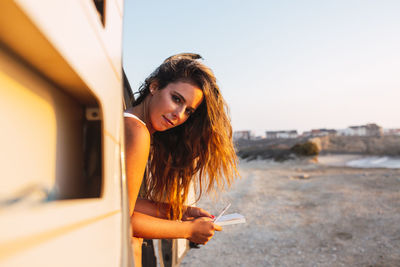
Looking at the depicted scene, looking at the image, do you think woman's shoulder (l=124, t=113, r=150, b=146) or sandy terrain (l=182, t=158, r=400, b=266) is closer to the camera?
woman's shoulder (l=124, t=113, r=150, b=146)

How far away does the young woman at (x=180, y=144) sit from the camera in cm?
191

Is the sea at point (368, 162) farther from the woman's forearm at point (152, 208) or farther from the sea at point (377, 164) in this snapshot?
the woman's forearm at point (152, 208)

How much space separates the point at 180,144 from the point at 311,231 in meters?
3.41

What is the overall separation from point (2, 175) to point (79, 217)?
0.16 m

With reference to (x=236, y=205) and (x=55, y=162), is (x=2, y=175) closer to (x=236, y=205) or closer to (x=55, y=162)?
(x=55, y=162)

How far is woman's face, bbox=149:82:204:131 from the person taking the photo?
75.3 inches

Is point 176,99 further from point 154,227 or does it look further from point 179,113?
point 154,227

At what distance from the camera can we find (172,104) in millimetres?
1926

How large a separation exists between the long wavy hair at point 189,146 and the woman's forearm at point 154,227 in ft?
1.40

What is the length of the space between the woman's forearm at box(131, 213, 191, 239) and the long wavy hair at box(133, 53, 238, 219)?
0.43 m

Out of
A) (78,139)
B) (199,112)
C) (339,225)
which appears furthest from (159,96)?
(339,225)

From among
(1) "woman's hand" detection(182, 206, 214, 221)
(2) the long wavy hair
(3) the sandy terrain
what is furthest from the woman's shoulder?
(3) the sandy terrain

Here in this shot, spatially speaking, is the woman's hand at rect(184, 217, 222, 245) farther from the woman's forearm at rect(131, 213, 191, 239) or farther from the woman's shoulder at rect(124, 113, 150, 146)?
the woman's shoulder at rect(124, 113, 150, 146)

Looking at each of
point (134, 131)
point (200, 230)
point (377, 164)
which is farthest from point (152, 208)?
point (377, 164)
